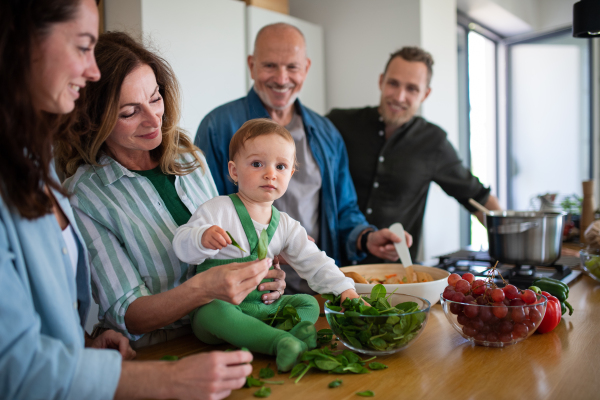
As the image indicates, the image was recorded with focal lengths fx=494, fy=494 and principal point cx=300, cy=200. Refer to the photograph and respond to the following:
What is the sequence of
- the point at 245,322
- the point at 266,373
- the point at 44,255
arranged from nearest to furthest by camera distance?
the point at 44,255
the point at 266,373
the point at 245,322

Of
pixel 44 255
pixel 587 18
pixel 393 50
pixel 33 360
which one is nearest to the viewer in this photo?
pixel 33 360

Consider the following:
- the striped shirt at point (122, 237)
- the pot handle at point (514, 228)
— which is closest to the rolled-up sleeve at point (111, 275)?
the striped shirt at point (122, 237)

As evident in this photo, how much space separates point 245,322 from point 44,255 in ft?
1.48

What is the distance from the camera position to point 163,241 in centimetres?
135

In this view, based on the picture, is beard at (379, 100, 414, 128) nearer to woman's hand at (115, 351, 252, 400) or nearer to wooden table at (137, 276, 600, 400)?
wooden table at (137, 276, 600, 400)

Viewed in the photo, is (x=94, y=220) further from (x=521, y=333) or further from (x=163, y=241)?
(x=521, y=333)

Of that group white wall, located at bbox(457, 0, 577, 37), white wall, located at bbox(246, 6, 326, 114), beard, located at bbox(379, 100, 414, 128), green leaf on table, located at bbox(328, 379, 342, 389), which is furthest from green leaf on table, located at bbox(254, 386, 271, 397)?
white wall, located at bbox(457, 0, 577, 37)

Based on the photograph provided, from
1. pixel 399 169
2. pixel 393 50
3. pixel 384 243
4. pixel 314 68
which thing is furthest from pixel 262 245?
pixel 314 68

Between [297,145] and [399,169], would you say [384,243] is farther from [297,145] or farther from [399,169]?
[399,169]

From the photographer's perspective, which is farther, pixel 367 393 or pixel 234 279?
pixel 234 279

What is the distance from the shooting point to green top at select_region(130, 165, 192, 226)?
1.45 meters

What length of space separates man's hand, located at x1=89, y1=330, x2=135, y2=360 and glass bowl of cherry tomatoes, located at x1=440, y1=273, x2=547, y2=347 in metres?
0.79

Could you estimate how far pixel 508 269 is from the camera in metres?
2.00

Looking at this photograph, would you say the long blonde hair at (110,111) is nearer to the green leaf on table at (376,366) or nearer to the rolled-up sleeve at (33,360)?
the rolled-up sleeve at (33,360)
